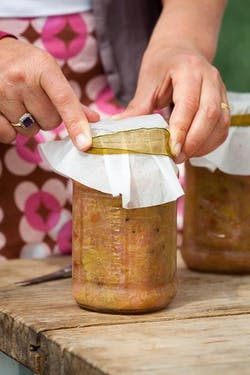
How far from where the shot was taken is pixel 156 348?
1197 millimetres

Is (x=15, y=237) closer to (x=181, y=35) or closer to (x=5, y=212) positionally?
(x=5, y=212)

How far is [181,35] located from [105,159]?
0.43m

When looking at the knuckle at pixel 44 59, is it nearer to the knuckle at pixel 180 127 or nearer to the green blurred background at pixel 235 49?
the knuckle at pixel 180 127

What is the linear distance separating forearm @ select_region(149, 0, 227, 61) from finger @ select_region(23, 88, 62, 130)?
11.3 inches

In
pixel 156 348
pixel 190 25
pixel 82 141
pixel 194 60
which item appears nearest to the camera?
pixel 156 348

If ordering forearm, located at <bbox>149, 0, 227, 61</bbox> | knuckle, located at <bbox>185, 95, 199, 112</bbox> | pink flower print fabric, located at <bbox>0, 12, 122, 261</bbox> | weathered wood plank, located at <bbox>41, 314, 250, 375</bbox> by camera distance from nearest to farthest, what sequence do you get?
weathered wood plank, located at <bbox>41, 314, 250, 375</bbox> < knuckle, located at <bbox>185, 95, 199, 112</bbox> < forearm, located at <bbox>149, 0, 227, 61</bbox> < pink flower print fabric, located at <bbox>0, 12, 122, 261</bbox>

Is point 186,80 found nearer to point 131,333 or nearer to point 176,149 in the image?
point 176,149

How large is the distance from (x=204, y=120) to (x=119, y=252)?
9.1 inches

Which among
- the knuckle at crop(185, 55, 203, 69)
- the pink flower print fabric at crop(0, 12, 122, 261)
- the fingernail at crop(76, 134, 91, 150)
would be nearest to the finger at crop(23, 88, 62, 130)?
the fingernail at crop(76, 134, 91, 150)

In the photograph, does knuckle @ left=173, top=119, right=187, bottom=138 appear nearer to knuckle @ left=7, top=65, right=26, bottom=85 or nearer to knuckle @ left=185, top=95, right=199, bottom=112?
knuckle @ left=185, top=95, right=199, bottom=112

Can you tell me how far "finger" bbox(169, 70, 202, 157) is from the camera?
140 centimetres

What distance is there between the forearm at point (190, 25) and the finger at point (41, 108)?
11.3 inches

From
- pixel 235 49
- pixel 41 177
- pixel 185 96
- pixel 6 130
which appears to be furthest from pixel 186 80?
pixel 235 49

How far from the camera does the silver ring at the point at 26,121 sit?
1.48 m
